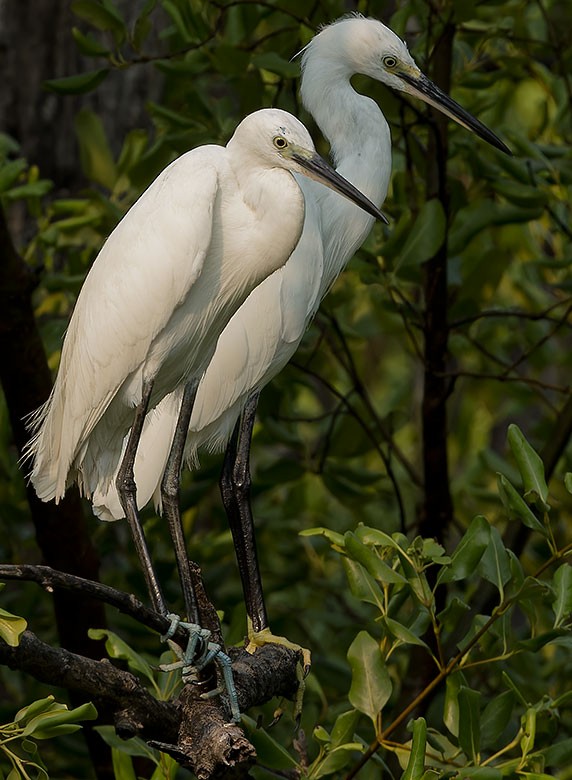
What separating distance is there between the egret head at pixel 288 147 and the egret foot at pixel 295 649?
0.96m

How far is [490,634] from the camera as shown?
82.7 inches

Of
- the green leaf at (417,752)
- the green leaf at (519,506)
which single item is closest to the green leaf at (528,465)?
the green leaf at (519,506)

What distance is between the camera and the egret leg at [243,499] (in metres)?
2.92

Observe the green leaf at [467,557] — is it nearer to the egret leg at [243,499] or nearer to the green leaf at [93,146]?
the egret leg at [243,499]

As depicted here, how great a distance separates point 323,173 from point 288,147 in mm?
85

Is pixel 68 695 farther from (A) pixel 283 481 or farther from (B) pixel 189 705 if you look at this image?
(B) pixel 189 705

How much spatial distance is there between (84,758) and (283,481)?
88 cm

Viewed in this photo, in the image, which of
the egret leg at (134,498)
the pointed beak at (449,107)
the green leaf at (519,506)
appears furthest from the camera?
the pointed beak at (449,107)

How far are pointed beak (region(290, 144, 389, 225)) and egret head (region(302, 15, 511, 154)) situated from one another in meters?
0.66

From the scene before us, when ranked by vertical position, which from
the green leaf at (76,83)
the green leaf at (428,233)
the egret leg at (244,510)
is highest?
the green leaf at (76,83)

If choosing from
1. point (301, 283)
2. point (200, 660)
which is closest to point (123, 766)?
point (200, 660)

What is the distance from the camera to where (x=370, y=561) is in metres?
1.87

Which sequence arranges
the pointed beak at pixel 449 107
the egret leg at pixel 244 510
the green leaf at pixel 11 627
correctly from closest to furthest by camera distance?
1. the green leaf at pixel 11 627
2. the pointed beak at pixel 449 107
3. the egret leg at pixel 244 510

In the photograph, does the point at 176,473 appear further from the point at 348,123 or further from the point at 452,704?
the point at 348,123
